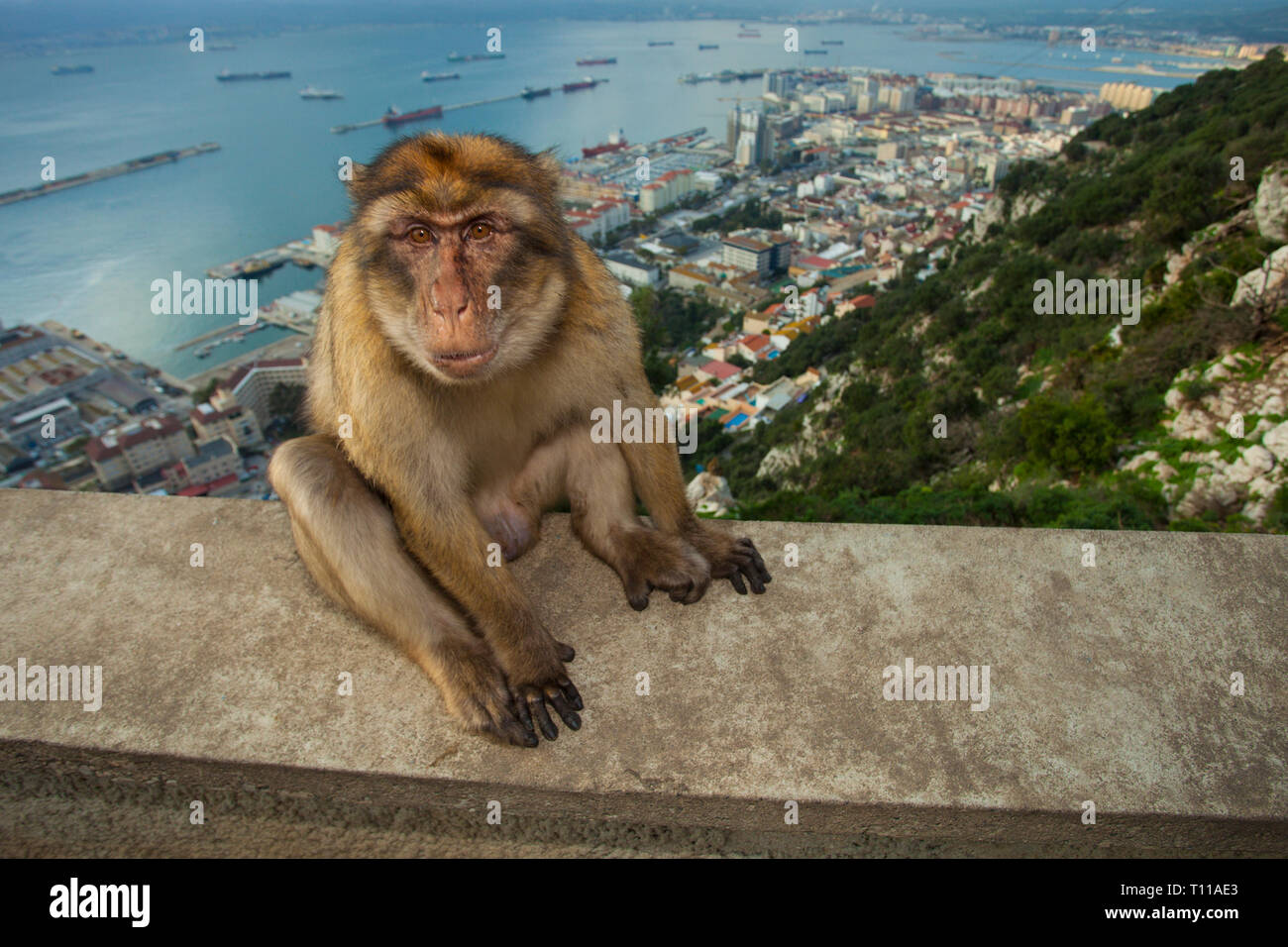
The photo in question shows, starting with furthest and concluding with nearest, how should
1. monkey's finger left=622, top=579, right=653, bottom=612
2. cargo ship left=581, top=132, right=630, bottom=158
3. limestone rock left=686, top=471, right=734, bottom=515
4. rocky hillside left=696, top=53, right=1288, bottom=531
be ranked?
cargo ship left=581, top=132, right=630, bottom=158 < limestone rock left=686, top=471, right=734, bottom=515 < rocky hillside left=696, top=53, right=1288, bottom=531 < monkey's finger left=622, top=579, right=653, bottom=612

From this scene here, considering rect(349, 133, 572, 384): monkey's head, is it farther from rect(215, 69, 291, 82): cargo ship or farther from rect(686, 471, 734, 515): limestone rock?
rect(215, 69, 291, 82): cargo ship

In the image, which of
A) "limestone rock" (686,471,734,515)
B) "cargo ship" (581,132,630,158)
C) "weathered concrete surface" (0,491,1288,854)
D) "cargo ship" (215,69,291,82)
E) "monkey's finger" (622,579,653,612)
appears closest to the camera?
"weathered concrete surface" (0,491,1288,854)

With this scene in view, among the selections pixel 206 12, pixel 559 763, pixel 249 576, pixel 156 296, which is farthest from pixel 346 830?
pixel 206 12

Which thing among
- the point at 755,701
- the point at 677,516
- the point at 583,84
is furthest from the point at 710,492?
the point at 583,84

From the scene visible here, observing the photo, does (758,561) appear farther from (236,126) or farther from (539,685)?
(236,126)

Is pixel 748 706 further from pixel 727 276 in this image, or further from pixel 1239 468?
Answer: pixel 727 276

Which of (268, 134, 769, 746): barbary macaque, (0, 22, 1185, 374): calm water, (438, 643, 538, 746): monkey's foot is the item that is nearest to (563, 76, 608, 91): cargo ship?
(0, 22, 1185, 374): calm water
